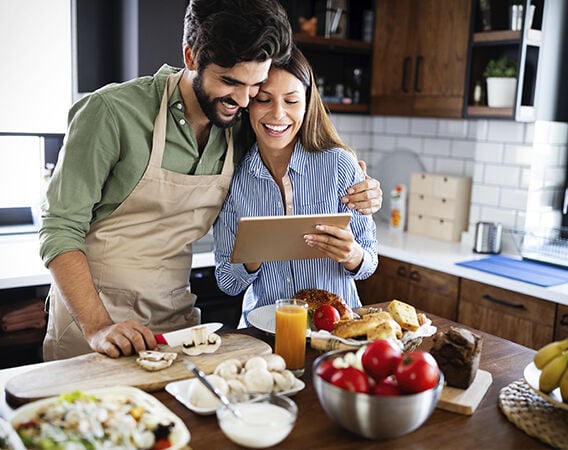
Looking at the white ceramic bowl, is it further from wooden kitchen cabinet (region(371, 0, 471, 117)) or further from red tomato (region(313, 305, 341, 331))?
wooden kitchen cabinet (region(371, 0, 471, 117))

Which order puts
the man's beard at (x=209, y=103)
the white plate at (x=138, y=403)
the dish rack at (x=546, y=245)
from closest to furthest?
1. the white plate at (x=138, y=403)
2. the man's beard at (x=209, y=103)
3. the dish rack at (x=546, y=245)

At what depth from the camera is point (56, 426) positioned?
1.19 meters

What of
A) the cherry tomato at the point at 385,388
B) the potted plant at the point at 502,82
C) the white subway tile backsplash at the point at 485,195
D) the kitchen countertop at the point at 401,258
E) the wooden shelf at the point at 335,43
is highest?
the wooden shelf at the point at 335,43

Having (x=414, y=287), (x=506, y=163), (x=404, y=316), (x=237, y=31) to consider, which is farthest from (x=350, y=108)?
(x=404, y=316)

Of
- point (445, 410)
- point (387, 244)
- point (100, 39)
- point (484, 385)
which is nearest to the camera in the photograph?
point (445, 410)

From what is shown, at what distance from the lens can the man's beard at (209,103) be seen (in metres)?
1.96

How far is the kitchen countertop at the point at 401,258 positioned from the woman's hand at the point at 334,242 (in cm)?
134

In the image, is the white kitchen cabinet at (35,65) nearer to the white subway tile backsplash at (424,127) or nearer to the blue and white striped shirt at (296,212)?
the blue and white striped shirt at (296,212)

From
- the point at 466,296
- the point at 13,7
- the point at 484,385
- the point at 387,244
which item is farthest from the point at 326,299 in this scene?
the point at 13,7

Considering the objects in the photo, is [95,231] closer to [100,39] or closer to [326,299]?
[326,299]

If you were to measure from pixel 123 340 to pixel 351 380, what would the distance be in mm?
680

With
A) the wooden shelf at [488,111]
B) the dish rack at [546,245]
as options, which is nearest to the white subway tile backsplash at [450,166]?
the wooden shelf at [488,111]

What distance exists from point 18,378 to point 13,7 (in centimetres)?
230

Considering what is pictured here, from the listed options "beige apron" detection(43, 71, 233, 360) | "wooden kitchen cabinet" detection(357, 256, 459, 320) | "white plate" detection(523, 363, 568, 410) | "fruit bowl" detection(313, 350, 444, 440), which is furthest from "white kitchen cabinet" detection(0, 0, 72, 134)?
Result: "white plate" detection(523, 363, 568, 410)
